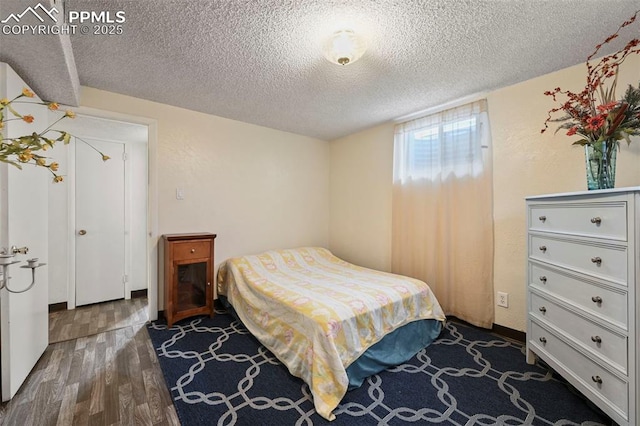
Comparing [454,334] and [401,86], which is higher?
[401,86]

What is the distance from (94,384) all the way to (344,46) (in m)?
2.70

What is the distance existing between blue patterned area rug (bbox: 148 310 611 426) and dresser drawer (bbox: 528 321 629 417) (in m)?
0.20

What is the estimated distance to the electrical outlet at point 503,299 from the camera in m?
2.34

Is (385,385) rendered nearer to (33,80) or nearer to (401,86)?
(401,86)

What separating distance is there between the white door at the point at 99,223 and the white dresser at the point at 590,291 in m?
4.49

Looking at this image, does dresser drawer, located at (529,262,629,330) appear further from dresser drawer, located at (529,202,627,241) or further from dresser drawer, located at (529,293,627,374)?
dresser drawer, located at (529,202,627,241)

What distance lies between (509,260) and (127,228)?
447 cm

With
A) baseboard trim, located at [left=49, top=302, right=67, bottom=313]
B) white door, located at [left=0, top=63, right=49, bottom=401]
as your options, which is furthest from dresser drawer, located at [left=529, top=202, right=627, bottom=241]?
baseboard trim, located at [left=49, top=302, right=67, bottom=313]

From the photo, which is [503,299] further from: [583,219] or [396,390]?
[396,390]

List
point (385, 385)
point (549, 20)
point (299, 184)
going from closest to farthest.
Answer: point (549, 20) → point (385, 385) → point (299, 184)

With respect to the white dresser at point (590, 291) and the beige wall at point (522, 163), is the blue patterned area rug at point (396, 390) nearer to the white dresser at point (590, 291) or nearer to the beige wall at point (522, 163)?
the white dresser at point (590, 291)

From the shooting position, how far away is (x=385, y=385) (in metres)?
1.73

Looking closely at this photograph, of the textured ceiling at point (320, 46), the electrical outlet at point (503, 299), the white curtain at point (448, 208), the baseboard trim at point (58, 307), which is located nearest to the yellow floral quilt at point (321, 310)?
the white curtain at point (448, 208)

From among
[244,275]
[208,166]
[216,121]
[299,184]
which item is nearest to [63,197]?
[208,166]
